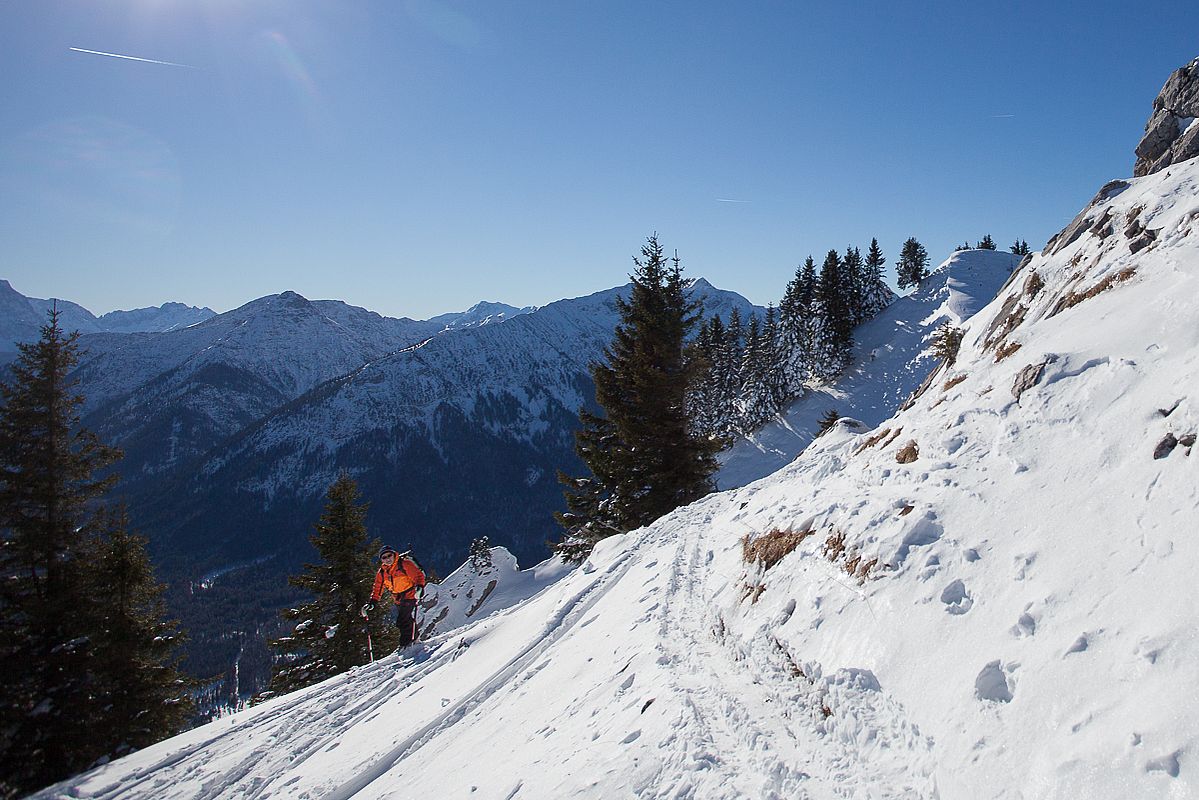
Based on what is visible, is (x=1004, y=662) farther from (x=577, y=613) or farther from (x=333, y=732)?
(x=333, y=732)

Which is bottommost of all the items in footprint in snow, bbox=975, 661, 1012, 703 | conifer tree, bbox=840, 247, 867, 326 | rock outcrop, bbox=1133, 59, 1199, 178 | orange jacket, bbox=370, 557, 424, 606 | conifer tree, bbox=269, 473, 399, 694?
conifer tree, bbox=269, 473, 399, 694

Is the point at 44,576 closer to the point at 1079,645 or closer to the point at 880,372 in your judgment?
the point at 1079,645

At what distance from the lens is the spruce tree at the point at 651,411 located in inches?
833

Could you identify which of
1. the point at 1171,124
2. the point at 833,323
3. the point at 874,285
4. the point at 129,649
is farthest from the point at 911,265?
the point at 129,649

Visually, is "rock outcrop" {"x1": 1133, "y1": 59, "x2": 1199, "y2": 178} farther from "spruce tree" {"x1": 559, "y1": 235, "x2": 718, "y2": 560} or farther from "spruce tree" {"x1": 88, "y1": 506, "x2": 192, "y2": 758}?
"spruce tree" {"x1": 88, "y1": 506, "x2": 192, "y2": 758}

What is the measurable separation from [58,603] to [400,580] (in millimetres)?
11010

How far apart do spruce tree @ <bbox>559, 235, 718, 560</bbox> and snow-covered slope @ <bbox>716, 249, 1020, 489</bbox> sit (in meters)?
23.0

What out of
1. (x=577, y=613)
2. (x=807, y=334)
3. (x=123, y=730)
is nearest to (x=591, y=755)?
(x=577, y=613)

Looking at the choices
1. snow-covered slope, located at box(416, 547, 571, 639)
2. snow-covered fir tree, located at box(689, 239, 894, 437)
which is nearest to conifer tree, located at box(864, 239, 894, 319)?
snow-covered fir tree, located at box(689, 239, 894, 437)

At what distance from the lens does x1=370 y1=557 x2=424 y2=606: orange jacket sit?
534 inches

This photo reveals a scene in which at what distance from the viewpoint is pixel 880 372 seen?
6212 centimetres

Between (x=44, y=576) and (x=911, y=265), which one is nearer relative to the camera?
(x=44, y=576)

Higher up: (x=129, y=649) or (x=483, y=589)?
(x=129, y=649)

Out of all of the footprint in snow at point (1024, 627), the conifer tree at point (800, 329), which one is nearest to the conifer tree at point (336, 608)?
the footprint in snow at point (1024, 627)
